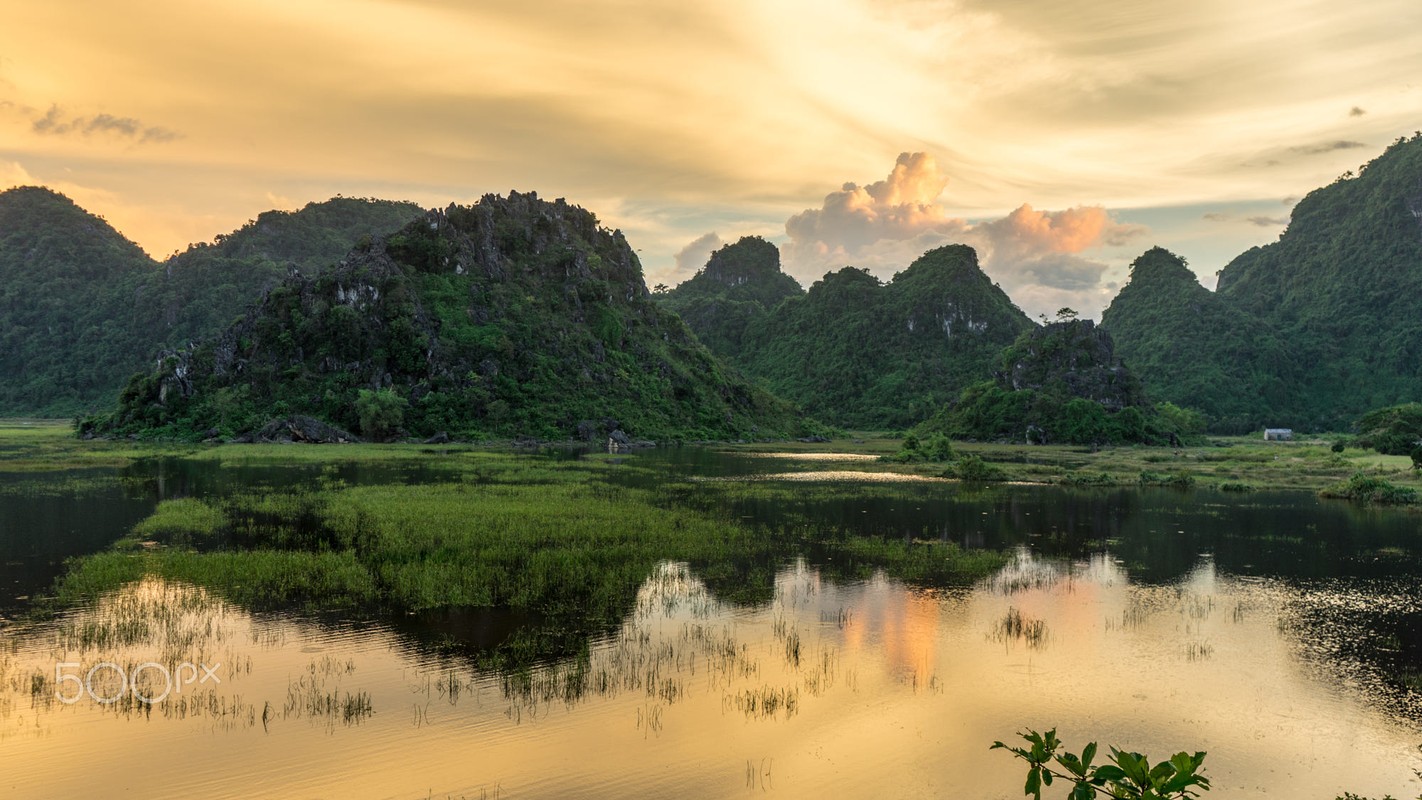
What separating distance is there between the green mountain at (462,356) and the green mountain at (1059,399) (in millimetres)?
35337

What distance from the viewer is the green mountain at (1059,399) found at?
5192 inches

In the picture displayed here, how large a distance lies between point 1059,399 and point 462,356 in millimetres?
102579

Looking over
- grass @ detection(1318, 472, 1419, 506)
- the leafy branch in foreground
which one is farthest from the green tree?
the leafy branch in foreground

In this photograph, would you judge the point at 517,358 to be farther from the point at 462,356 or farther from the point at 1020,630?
the point at 1020,630

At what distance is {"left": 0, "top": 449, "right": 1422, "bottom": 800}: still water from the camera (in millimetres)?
13156

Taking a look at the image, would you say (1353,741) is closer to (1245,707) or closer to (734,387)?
(1245,707)

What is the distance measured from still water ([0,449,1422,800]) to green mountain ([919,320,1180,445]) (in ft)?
358

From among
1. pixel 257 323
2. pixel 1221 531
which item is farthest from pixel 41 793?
pixel 257 323

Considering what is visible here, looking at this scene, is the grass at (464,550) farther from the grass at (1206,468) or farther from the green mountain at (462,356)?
the green mountain at (462,356)

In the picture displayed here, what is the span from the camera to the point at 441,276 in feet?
Answer: 461

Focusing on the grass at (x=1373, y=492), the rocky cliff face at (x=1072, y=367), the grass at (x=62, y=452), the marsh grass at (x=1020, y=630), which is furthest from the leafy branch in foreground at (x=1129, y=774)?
the rocky cliff face at (x=1072, y=367)

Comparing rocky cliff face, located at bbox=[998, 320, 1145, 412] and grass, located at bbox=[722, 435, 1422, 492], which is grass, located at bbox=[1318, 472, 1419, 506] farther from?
rocky cliff face, located at bbox=[998, 320, 1145, 412]

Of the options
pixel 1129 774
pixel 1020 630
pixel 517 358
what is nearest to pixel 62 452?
pixel 517 358

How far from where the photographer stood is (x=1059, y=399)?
140 metres
